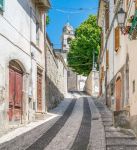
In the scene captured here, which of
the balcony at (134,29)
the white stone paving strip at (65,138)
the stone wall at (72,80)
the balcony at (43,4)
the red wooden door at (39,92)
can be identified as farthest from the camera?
the stone wall at (72,80)

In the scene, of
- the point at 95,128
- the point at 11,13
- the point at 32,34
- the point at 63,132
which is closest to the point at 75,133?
the point at 63,132

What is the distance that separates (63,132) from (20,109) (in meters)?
3.55

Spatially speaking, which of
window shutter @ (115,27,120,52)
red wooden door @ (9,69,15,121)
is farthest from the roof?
red wooden door @ (9,69,15,121)

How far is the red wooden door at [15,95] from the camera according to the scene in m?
14.6

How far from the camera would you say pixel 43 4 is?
20828 mm

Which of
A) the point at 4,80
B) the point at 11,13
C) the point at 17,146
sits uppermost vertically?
the point at 11,13

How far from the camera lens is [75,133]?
41.9 ft

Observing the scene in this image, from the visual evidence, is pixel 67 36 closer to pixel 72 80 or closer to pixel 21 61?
pixel 72 80

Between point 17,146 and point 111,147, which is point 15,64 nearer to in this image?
point 17,146

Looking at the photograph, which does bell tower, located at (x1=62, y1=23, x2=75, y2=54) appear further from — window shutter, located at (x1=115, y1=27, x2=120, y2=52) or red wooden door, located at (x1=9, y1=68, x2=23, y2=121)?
red wooden door, located at (x1=9, y1=68, x2=23, y2=121)

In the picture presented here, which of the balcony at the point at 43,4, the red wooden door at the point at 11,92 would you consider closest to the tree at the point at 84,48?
the balcony at the point at 43,4

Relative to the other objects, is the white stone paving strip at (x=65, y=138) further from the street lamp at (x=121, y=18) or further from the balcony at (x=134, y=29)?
the street lamp at (x=121, y=18)

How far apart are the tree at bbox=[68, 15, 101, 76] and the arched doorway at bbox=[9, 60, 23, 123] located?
32228 millimetres

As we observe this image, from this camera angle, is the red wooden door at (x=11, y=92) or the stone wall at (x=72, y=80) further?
the stone wall at (x=72, y=80)
